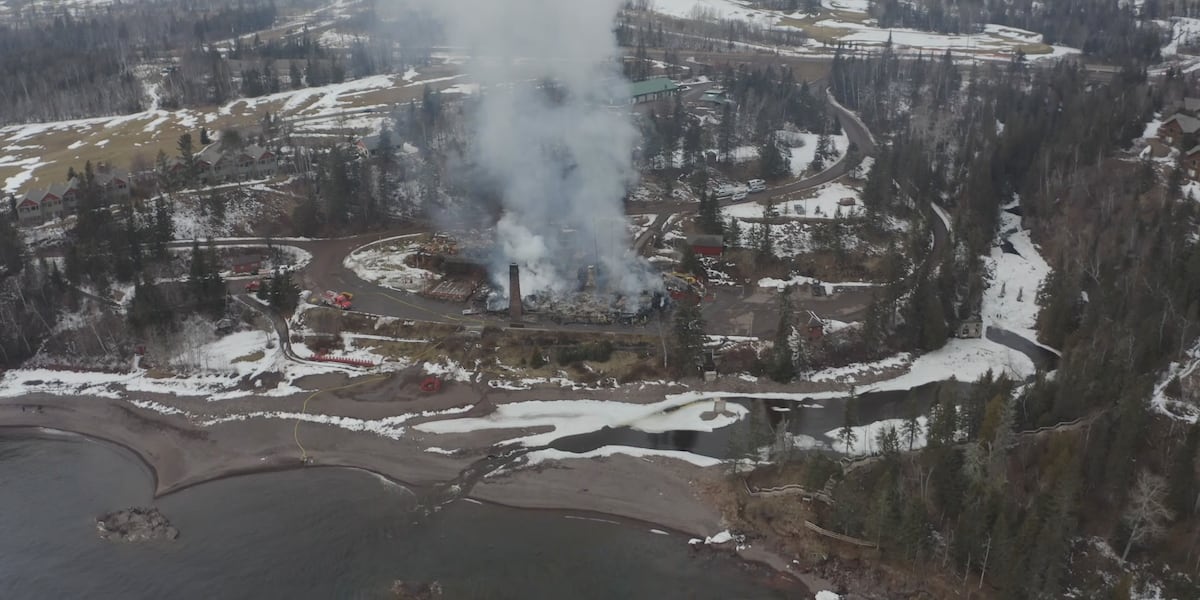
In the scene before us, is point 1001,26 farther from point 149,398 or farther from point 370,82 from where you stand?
point 149,398

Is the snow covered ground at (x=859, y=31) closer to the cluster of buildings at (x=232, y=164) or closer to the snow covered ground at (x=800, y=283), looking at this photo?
the snow covered ground at (x=800, y=283)

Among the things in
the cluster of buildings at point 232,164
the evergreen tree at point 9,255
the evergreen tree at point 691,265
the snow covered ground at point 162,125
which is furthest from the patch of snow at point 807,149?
the evergreen tree at point 9,255

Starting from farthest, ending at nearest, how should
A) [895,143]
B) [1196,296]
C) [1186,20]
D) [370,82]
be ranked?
[1186,20] < [370,82] < [895,143] < [1196,296]

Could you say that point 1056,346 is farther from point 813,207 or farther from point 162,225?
point 162,225

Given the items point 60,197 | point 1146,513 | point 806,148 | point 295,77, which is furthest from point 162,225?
point 1146,513

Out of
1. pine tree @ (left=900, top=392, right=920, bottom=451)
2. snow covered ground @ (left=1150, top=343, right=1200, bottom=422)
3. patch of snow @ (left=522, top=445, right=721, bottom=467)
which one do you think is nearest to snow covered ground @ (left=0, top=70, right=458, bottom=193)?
patch of snow @ (left=522, top=445, right=721, bottom=467)

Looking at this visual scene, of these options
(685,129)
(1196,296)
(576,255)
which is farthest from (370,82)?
(1196,296)

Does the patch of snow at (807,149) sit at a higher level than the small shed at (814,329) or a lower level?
higher

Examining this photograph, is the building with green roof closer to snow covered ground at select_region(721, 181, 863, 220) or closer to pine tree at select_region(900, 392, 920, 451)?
snow covered ground at select_region(721, 181, 863, 220)
